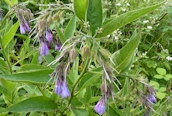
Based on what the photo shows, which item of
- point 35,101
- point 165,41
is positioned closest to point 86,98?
point 35,101

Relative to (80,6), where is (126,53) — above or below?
below

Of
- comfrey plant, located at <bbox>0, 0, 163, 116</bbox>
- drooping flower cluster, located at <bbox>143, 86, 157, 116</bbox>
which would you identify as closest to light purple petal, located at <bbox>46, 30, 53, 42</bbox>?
comfrey plant, located at <bbox>0, 0, 163, 116</bbox>

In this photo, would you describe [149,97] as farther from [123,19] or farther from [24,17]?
[24,17]

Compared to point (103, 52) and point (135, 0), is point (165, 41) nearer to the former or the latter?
point (135, 0)

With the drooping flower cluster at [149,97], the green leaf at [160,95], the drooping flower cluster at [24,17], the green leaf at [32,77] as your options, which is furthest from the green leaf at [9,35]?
the green leaf at [160,95]

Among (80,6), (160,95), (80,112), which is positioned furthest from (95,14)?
(160,95)

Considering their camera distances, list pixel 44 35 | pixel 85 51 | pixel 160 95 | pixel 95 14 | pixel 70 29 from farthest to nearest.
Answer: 1. pixel 160 95
2. pixel 70 29
3. pixel 44 35
4. pixel 95 14
5. pixel 85 51
